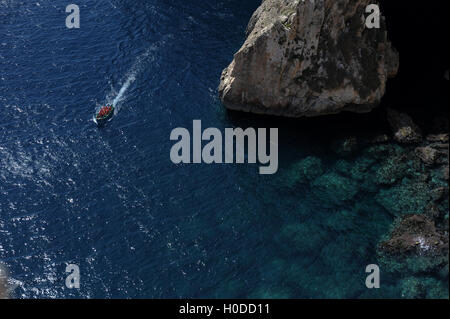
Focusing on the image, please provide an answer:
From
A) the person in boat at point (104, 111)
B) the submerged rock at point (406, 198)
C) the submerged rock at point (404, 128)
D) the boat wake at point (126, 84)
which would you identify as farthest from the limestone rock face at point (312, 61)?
the person in boat at point (104, 111)

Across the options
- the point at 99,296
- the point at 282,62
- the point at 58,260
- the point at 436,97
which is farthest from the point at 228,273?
the point at 436,97

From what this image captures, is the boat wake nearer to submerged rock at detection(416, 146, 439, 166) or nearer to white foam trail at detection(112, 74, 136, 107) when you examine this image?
white foam trail at detection(112, 74, 136, 107)

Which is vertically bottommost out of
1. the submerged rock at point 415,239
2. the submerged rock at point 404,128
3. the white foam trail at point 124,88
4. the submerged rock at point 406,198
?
the submerged rock at point 415,239

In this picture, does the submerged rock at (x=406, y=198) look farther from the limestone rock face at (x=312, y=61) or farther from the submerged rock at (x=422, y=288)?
the limestone rock face at (x=312, y=61)

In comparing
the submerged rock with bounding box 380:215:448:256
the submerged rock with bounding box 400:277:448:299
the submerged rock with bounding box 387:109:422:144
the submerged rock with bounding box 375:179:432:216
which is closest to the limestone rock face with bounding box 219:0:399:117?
the submerged rock with bounding box 387:109:422:144

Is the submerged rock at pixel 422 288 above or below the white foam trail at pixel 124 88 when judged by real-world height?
below
